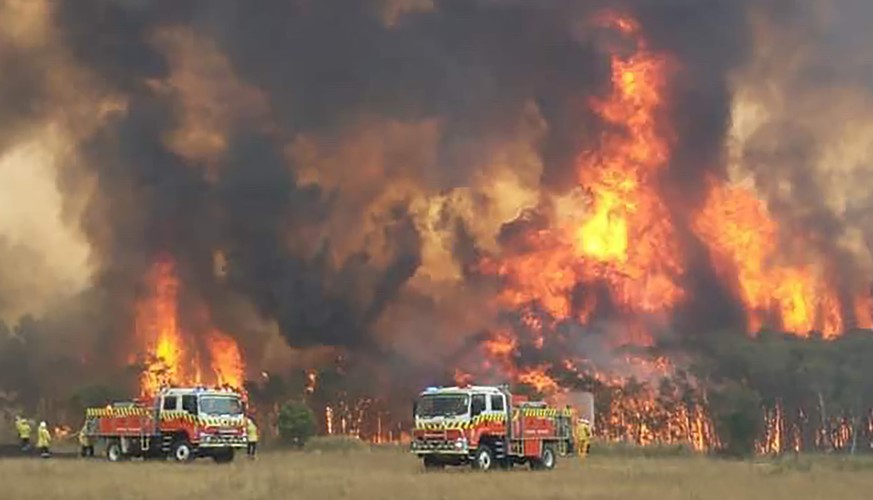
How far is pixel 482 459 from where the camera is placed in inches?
1435

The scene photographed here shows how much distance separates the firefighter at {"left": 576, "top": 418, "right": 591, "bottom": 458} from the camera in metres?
50.7

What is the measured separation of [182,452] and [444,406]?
10.2 m

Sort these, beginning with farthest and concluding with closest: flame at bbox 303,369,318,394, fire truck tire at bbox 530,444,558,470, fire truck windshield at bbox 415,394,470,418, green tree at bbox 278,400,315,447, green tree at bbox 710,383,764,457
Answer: flame at bbox 303,369,318,394 < green tree at bbox 278,400,315,447 < green tree at bbox 710,383,764,457 < fire truck tire at bbox 530,444,558,470 < fire truck windshield at bbox 415,394,470,418

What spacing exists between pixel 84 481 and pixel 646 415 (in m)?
47.5

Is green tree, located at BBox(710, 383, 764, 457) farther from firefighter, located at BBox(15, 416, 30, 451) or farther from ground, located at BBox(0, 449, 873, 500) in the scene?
firefighter, located at BBox(15, 416, 30, 451)

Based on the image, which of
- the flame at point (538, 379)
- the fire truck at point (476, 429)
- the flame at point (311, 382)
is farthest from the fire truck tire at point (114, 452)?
the flame at point (311, 382)

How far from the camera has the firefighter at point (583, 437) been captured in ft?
166

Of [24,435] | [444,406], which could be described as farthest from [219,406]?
[24,435]

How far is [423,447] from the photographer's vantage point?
36344 mm

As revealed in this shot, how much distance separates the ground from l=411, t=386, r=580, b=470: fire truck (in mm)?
656

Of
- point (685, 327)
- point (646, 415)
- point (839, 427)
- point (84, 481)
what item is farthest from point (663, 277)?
point (84, 481)

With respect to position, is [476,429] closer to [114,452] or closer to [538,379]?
[114,452]

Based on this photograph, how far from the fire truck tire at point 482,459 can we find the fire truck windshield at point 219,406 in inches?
392

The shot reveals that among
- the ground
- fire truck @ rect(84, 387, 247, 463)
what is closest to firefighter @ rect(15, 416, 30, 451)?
fire truck @ rect(84, 387, 247, 463)
